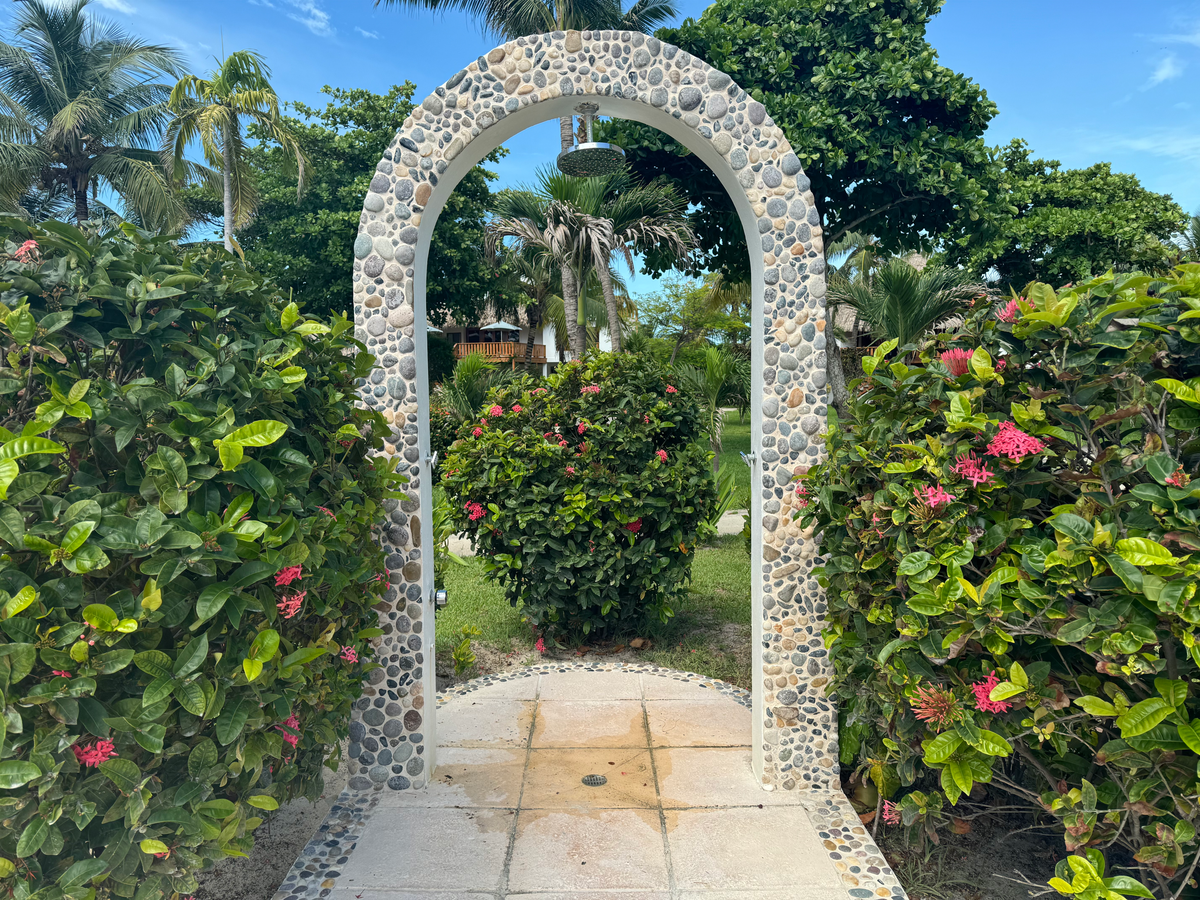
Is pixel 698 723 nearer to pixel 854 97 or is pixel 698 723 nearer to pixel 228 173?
pixel 854 97

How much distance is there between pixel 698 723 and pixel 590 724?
1.88ft

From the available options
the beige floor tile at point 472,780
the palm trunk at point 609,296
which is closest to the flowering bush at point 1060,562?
the beige floor tile at point 472,780

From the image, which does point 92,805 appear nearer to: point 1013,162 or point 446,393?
point 446,393

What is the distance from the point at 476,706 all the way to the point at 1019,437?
308 centimetres

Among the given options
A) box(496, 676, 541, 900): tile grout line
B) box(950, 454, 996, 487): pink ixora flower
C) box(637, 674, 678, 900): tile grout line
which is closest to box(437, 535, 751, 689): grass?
box(637, 674, 678, 900): tile grout line

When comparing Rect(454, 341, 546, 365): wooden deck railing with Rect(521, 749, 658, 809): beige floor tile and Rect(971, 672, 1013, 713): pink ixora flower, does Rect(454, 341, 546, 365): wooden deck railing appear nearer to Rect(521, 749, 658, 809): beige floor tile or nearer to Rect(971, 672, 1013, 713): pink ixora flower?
Rect(521, 749, 658, 809): beige floor tile

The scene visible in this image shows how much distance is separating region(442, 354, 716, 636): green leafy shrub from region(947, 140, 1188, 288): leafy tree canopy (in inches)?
349

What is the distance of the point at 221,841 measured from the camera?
5.61 ft

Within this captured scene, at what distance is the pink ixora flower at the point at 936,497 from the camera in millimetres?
2047

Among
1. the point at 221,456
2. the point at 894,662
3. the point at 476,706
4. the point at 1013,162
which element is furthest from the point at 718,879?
the point at 1013,162

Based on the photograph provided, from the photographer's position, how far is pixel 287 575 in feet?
6.00

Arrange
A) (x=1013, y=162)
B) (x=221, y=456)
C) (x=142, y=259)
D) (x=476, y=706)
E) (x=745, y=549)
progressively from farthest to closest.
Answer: (x=1013, y=162)
(x=745, y=549)
(x=476, y=706)
(x=142, y=259)
(x=221, y=456)

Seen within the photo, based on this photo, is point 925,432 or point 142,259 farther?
point 925,432

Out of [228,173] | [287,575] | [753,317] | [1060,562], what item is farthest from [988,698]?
[228,173]
